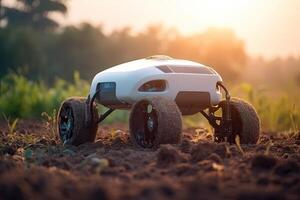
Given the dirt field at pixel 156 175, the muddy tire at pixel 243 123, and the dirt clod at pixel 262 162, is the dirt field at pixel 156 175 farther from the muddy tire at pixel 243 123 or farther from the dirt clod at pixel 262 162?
the muddy tire at pixel 243 123

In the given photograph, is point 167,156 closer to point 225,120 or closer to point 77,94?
point 225,120

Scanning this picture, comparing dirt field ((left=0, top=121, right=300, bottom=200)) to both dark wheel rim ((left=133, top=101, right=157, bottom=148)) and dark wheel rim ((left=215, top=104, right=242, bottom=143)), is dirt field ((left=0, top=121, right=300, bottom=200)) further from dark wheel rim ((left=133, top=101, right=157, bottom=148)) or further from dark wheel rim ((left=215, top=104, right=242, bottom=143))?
dark wheel rim ((left=215, top=104, right=242, bottom=143))

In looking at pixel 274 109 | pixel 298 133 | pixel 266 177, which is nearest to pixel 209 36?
pixel 274 109

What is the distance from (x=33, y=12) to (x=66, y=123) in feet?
129

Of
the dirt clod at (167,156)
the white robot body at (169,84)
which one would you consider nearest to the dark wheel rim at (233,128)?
the white robot body at (169,84)

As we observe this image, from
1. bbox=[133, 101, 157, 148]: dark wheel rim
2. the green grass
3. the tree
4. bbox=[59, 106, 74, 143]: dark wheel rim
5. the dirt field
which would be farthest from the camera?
the tree

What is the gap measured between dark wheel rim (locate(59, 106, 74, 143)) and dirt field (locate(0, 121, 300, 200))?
761mm

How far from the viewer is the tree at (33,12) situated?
→ 1713 inches

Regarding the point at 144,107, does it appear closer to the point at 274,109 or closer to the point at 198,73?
the point at 198,73

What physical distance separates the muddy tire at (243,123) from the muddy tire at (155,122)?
0.79 m

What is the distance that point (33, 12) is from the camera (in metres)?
44.5

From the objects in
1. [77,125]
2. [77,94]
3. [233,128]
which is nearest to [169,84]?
[233,128]

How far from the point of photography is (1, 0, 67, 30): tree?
4350cm

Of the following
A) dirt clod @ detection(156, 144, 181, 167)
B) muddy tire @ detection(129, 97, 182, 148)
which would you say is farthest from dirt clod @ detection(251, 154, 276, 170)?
muddy tire @ detection(129, 97, 182, 148)
